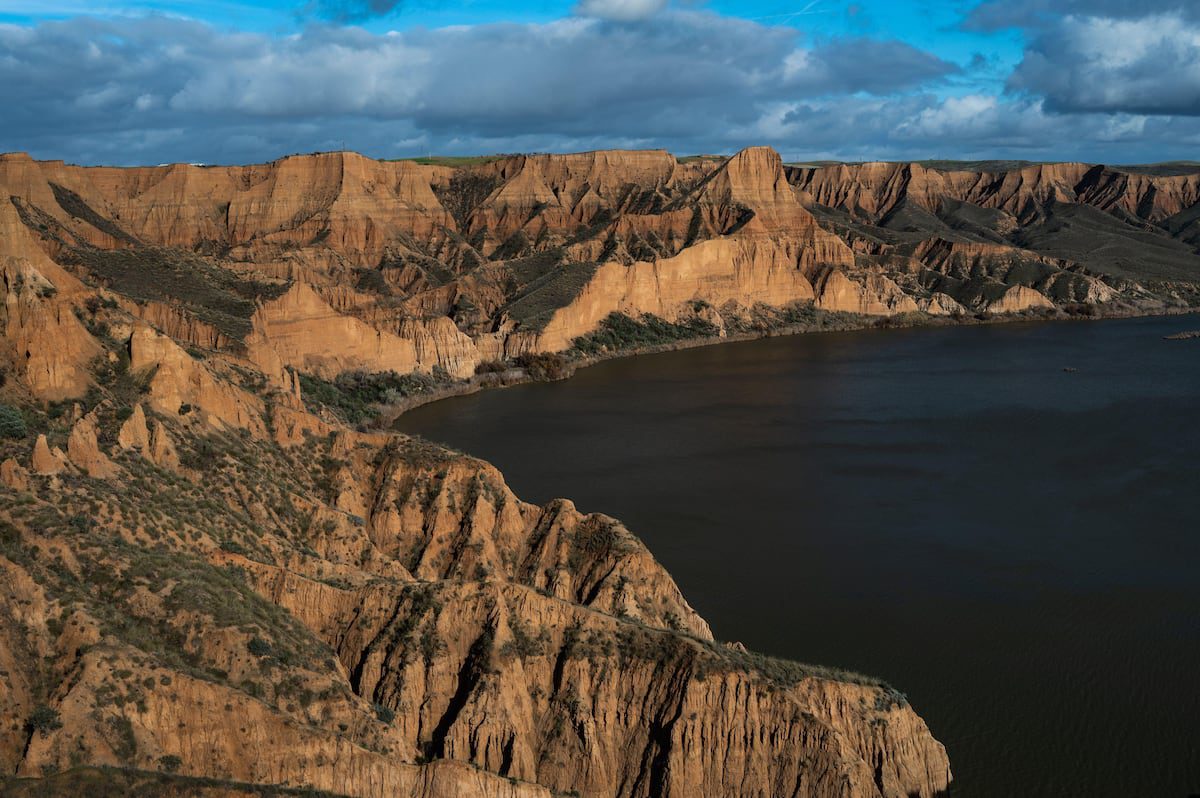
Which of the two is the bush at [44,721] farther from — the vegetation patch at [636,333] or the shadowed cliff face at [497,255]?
the vegetation patch at [636,333]

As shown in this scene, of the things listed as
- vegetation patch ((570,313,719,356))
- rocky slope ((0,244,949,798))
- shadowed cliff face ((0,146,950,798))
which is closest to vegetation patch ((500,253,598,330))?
vegetation patch ((570,313,719,356))

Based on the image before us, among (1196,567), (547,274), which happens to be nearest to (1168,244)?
(547,274)

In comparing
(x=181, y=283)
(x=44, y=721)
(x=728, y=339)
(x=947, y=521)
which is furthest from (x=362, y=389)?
(x=44, y=721)

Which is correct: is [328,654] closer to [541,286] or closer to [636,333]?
[636,333]

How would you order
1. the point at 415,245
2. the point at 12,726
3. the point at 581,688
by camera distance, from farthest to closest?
the point at 415,245, the point at 581,688, the point at 12,726

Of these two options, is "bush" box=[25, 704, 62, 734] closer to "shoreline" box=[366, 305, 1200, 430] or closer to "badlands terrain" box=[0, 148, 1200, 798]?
"badlands terrain" box=[0, 148, 1200, 798]

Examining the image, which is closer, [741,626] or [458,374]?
[741,626]

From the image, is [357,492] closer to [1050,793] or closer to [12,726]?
[12,726]
